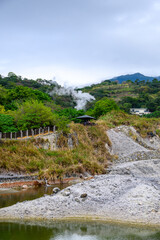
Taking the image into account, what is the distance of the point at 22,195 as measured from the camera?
22609 mm

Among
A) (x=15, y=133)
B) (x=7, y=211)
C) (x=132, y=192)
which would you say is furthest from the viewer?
(x=15, y=133)

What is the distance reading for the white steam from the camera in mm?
95875

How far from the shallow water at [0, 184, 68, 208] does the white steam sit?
222 ft

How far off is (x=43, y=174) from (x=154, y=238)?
50.2 feet

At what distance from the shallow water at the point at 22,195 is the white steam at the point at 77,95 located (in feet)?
222

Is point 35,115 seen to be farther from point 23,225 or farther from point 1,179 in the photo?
point 23,225

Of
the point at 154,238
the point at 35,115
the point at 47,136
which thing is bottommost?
the point at 154,238

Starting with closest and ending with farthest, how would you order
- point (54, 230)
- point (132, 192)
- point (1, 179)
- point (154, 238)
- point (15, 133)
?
1. point (154, 238)
2. point (54, 230)
3. point (132, 192)
4. point (1, 179)
5. point (15, 133)

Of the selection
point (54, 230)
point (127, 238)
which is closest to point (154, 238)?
point (127, 238)

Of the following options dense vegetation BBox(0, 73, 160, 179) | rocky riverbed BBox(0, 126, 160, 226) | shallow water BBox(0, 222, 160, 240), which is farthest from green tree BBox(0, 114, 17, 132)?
shallow water BBox(0, 222, 160, 240)

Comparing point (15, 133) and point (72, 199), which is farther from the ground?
point (15, 133)

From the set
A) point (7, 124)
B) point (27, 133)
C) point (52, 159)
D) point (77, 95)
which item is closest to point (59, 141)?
point (27, 133)

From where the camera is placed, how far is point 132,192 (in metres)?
19.9

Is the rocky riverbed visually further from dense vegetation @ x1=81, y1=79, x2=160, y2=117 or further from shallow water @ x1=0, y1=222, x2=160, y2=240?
dense vegetation @ x1=81, y1=79, x2=160, y2=117
